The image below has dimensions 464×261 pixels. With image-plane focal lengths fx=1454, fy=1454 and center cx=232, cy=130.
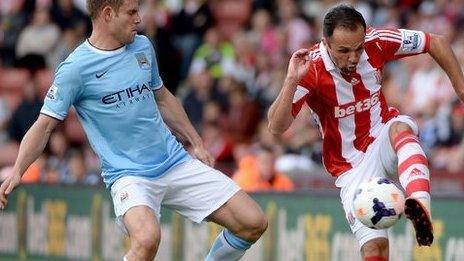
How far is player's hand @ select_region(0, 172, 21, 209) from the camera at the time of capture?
377 inches

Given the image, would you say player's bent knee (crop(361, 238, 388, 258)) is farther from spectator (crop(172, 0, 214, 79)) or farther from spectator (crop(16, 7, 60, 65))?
spectator (crop(16, 7, 60, 65))

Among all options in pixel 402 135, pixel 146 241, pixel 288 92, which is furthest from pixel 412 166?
pixel 146 241

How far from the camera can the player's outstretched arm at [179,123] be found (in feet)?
34.7

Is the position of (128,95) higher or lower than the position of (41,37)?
higher

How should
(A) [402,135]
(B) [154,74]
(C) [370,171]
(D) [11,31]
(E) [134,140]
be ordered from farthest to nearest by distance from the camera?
1. (D) [11,31]
2. (B) [154,74]
3. (C) [370,171]
4. (E) [134,140]
5. (A) [402,135]

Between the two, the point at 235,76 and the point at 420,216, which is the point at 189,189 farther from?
the point at 235,76

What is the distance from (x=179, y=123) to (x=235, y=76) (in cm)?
809

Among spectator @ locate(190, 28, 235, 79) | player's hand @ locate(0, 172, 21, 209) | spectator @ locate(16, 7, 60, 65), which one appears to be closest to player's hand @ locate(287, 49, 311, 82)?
player's hand @ locate(0, 172, 21, 209)

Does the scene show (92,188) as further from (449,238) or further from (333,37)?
(333,37)

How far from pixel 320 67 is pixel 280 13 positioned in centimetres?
925

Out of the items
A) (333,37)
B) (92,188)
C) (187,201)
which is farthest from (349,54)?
(92,188)

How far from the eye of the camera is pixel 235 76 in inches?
736

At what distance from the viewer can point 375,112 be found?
10234 mm

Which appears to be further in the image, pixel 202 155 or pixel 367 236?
pixel 202 155
